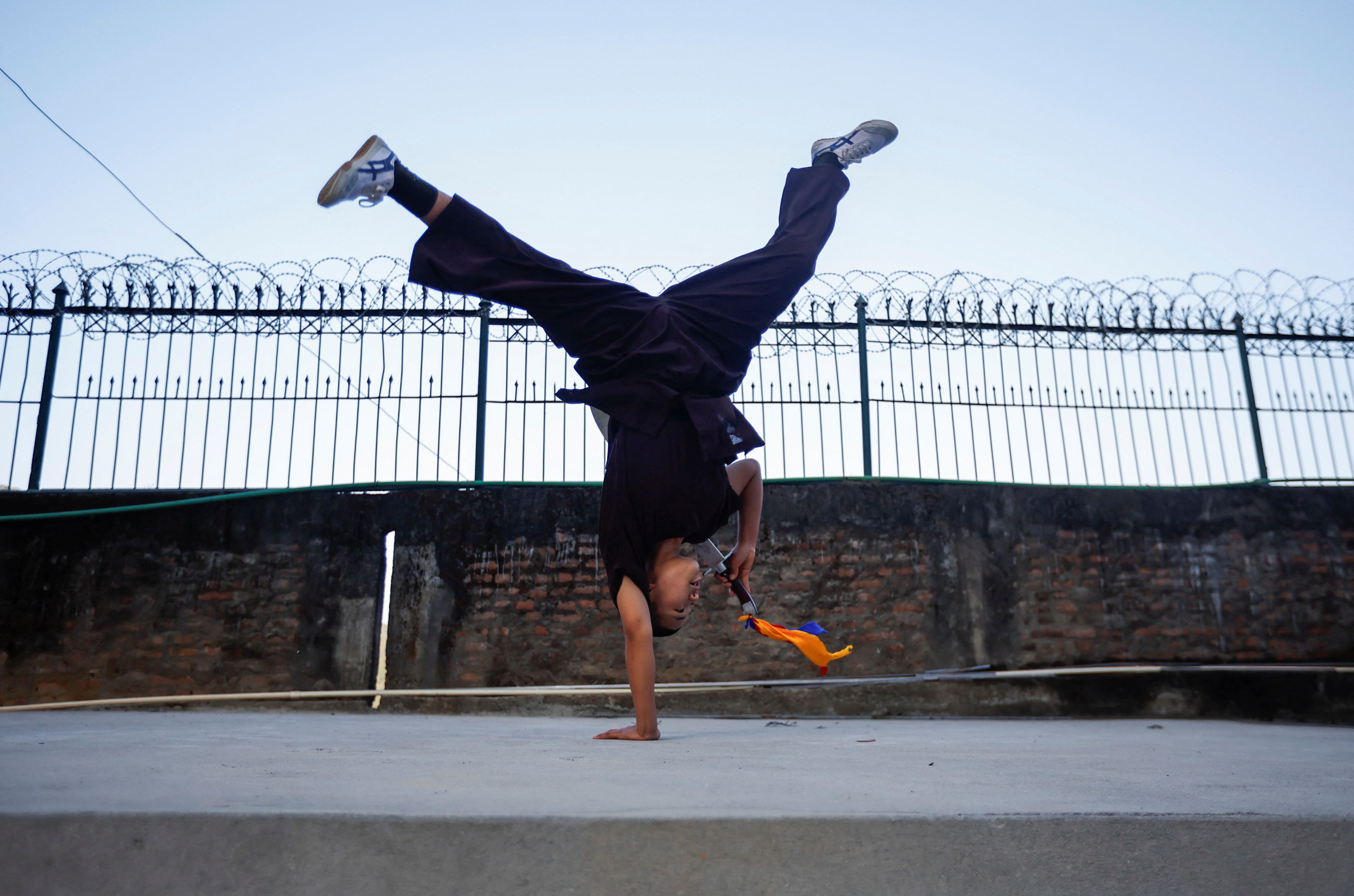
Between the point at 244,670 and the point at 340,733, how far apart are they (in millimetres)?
3273

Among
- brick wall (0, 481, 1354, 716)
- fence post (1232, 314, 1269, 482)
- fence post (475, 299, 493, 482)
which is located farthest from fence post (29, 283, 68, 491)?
fence post (1232, 314, 1269, 482)

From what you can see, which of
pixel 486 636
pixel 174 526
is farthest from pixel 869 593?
pixel 174 526

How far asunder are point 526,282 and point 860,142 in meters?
1.56

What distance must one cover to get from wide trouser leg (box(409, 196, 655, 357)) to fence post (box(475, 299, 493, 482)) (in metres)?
3.24

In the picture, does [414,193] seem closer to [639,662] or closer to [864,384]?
[639,662]

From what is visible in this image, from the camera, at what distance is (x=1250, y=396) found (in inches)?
276

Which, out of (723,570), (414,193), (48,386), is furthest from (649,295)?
(48,386)

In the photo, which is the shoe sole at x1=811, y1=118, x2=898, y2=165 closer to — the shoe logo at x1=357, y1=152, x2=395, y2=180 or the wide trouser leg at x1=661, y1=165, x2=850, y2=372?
the wide trouser leg at x1=661, y1=165, x2=850, y2=372

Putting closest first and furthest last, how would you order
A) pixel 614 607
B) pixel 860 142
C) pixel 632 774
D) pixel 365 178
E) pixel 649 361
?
pixel 632 774, pixel 365 178, pixel 649 361, pixel 860 142, pixel 614 607

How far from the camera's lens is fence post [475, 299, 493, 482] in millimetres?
6172

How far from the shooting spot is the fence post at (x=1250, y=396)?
6867 millimetres

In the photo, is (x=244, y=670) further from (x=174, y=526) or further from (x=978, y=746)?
(x=978, y=746)

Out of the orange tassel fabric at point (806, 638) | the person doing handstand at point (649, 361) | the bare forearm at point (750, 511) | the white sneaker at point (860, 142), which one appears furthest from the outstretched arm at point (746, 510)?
the white sneaker at point (860, 142)

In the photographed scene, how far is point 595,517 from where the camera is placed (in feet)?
19.9
